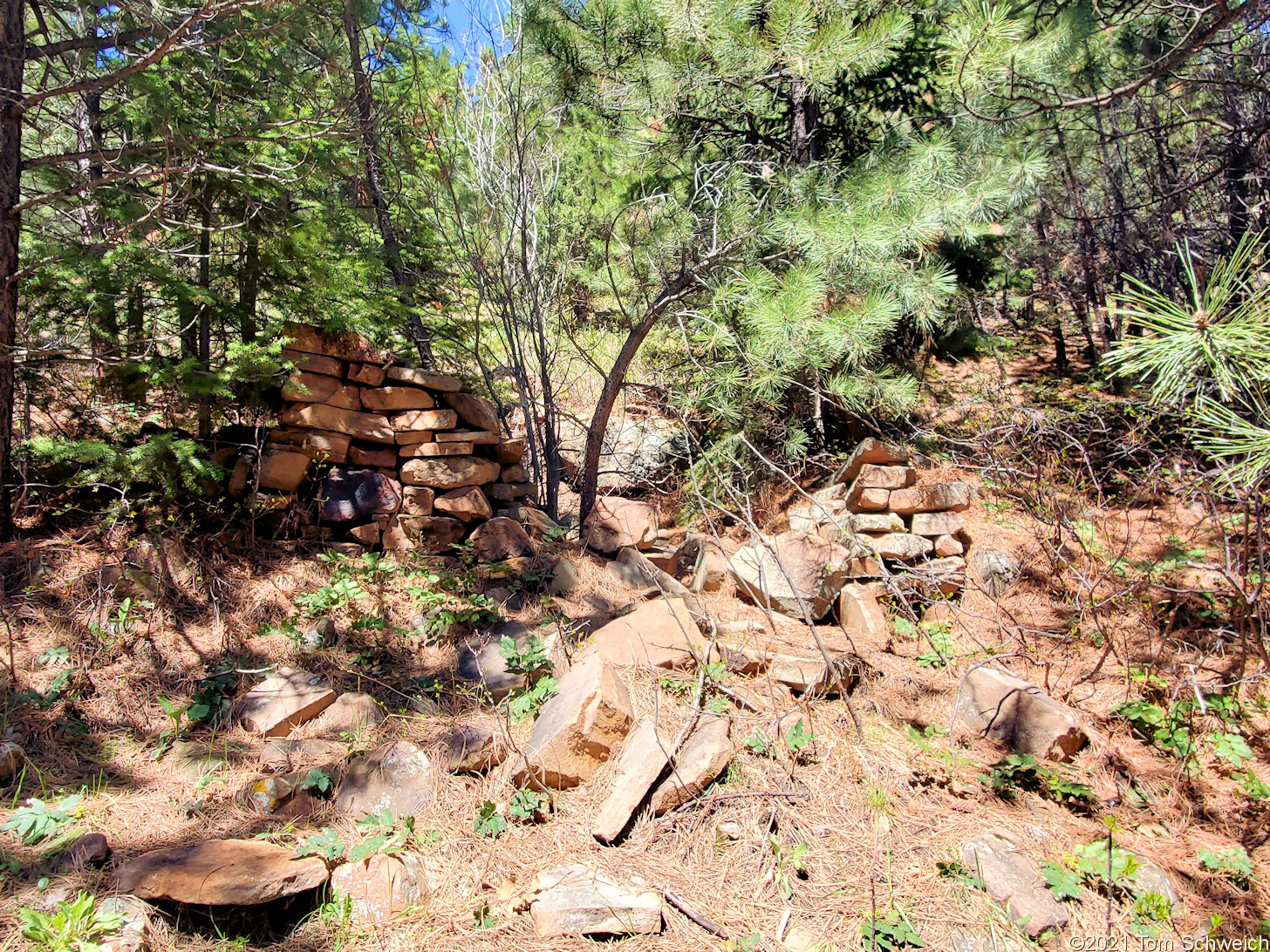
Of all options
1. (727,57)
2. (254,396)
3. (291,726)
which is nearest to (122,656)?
(291,726)

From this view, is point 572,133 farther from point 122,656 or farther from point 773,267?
point 122,656

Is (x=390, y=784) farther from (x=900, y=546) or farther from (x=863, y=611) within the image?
(x=900, y=546)

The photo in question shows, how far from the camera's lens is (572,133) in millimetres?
6242

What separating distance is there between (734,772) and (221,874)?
1851 millimetres

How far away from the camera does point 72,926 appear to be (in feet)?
6.55

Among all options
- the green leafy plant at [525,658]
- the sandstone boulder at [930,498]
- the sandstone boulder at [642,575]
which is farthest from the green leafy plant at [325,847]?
the sandstone boulder at [930,498]

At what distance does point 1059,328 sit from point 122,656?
8776mm

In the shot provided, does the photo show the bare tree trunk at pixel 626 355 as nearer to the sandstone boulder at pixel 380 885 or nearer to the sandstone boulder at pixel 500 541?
the sandstone boulder at pixel 500 541

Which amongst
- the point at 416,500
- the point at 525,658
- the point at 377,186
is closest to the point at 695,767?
the point at 525,658

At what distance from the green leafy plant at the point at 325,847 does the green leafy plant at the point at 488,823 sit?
49 cm

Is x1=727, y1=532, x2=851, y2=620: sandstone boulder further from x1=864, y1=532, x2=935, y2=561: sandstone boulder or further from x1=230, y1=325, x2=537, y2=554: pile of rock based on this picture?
x1=230, y1=325, x2=537, y2=554: pile of rock

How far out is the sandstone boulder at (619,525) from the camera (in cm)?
511

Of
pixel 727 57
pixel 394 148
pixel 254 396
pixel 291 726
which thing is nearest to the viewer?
pixel 291 726

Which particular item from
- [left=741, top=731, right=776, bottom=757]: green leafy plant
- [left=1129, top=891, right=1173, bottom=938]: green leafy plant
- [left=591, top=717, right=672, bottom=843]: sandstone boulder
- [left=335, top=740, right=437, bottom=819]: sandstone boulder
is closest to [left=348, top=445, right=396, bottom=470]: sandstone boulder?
[left=335, top=740, right=437, bottom=819]: sandstone boulder
